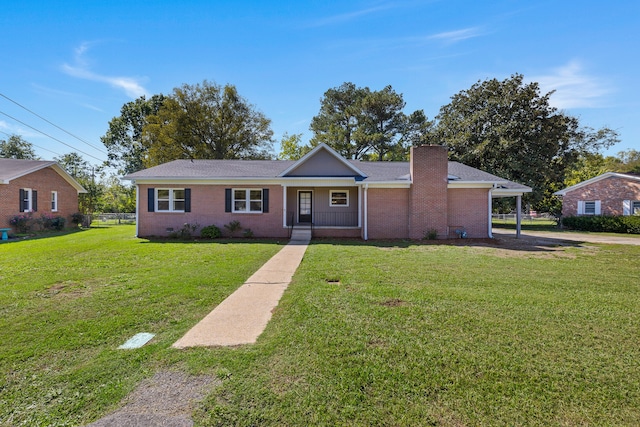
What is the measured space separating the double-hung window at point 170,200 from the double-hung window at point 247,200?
8.75 ft

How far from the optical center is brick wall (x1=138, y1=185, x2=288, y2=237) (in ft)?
49.2

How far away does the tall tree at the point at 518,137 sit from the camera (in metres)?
23.9

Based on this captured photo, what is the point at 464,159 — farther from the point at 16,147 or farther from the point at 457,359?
the point at 16,147

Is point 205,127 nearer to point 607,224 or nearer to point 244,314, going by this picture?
point 244,314

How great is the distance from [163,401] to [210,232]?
12618mm

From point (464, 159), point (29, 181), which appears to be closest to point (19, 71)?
point (29, 181)

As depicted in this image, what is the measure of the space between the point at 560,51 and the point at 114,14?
17.1m

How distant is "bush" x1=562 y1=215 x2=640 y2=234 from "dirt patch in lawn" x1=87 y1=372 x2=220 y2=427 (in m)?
26.4

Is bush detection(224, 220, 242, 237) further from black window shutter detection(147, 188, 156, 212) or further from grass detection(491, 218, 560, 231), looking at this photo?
grass detection(491, 218, 560, 231)

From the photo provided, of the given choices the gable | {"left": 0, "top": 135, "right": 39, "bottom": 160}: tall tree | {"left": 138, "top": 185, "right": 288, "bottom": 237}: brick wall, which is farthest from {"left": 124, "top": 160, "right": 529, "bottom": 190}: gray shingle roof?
{"left": 0, "top": 135, "right": 39, "bottom": 160}: tall tree

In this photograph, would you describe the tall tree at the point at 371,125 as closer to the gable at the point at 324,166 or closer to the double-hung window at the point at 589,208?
the double-hung window at the point at 589,208

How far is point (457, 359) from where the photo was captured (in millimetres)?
3168

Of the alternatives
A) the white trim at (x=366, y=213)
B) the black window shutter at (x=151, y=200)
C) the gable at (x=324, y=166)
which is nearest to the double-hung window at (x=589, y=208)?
the white trim at (x=366, y=213)

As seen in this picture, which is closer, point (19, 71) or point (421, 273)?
point (421, 273)
